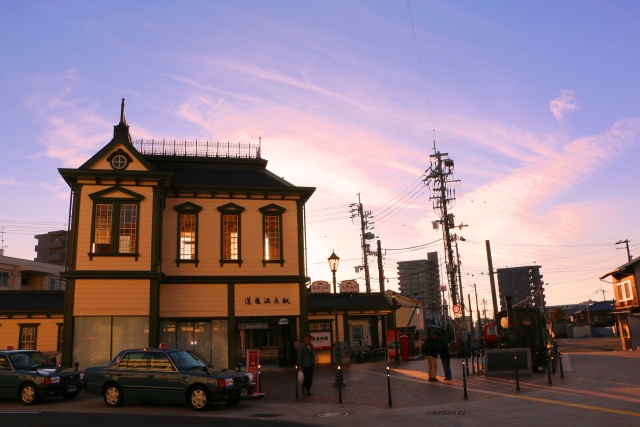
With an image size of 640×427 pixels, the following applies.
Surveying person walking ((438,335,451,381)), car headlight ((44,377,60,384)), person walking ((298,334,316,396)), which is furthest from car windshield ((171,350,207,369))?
person walking ((438,335,451,381))

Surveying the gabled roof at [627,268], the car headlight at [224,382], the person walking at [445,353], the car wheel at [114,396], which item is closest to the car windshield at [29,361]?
the car wheel at [114,396]

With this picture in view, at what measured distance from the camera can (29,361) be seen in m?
16.4

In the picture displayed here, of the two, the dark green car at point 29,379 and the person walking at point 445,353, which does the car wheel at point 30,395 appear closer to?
the dark green car at point 29,379

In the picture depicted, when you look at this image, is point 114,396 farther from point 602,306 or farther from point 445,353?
point 602,306

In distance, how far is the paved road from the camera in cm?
1193

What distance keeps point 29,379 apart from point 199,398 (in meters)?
5.18

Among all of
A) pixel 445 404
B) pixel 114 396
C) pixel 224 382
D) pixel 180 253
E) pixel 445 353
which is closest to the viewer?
pixel 224 382

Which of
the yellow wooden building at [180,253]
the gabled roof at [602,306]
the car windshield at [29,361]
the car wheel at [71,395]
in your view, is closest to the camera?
the car windshield at [29,361]

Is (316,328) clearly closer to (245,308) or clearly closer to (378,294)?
(378,294)

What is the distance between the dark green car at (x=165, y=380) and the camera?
46.7 ft

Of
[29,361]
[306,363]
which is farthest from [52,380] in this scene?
[306,363]

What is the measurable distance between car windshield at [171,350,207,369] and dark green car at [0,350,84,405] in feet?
12.4

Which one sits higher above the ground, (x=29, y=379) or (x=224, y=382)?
(x=29, y=379)

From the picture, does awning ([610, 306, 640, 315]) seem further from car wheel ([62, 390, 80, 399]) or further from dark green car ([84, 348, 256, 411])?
car wheel ([62, 390, 80, 399])
